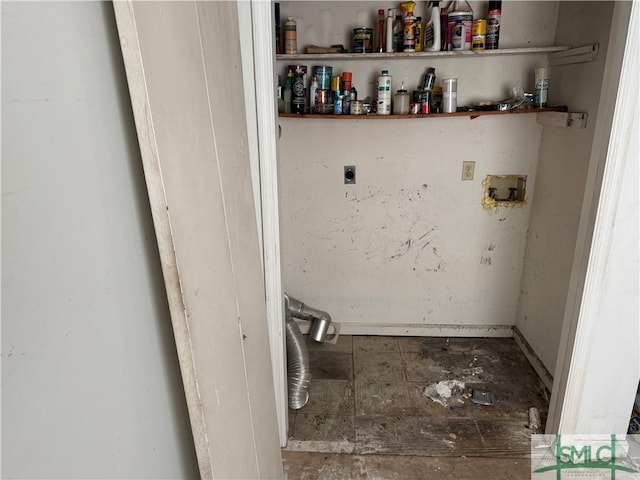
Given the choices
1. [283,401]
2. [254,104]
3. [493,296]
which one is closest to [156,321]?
[254,104]

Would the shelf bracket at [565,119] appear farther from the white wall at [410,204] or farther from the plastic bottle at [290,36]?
the plastic bottle at [290,36]

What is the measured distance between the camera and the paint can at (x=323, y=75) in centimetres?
242

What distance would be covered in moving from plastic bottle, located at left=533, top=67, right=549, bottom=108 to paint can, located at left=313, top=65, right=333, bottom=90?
1109mm

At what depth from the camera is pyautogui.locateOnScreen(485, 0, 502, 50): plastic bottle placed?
2258 millimetres

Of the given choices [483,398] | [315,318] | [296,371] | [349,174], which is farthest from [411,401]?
[349,174]

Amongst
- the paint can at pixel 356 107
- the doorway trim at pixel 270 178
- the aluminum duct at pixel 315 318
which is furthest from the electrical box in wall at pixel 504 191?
the doorway trim at pixel 270 178

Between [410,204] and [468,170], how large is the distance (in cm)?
39

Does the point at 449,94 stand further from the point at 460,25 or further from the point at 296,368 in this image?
the point at 296,368

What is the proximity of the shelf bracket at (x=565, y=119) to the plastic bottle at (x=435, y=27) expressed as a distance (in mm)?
690

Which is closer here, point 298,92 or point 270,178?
point 270,178

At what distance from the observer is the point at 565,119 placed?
2.17m

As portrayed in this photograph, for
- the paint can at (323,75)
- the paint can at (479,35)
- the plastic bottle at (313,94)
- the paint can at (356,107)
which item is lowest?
the paint can at (356,107)

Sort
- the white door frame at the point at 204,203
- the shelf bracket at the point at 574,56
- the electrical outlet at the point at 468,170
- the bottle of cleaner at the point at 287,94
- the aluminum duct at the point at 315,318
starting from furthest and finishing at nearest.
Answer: the aluminum duct at the point at 315,318 → the electrical outlet at the point at 468,170 → the bottle of cleaner at the point at 287,94 → the shelf bracket at the point at 574,56 → the white door frame at the point at 204,203

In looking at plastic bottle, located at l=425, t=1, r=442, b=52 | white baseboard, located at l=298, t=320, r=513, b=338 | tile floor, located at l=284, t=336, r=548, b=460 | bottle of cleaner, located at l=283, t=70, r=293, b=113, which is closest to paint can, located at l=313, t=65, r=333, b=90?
bottle of cleaner, located at l=283, t=70, r=293, b=113
